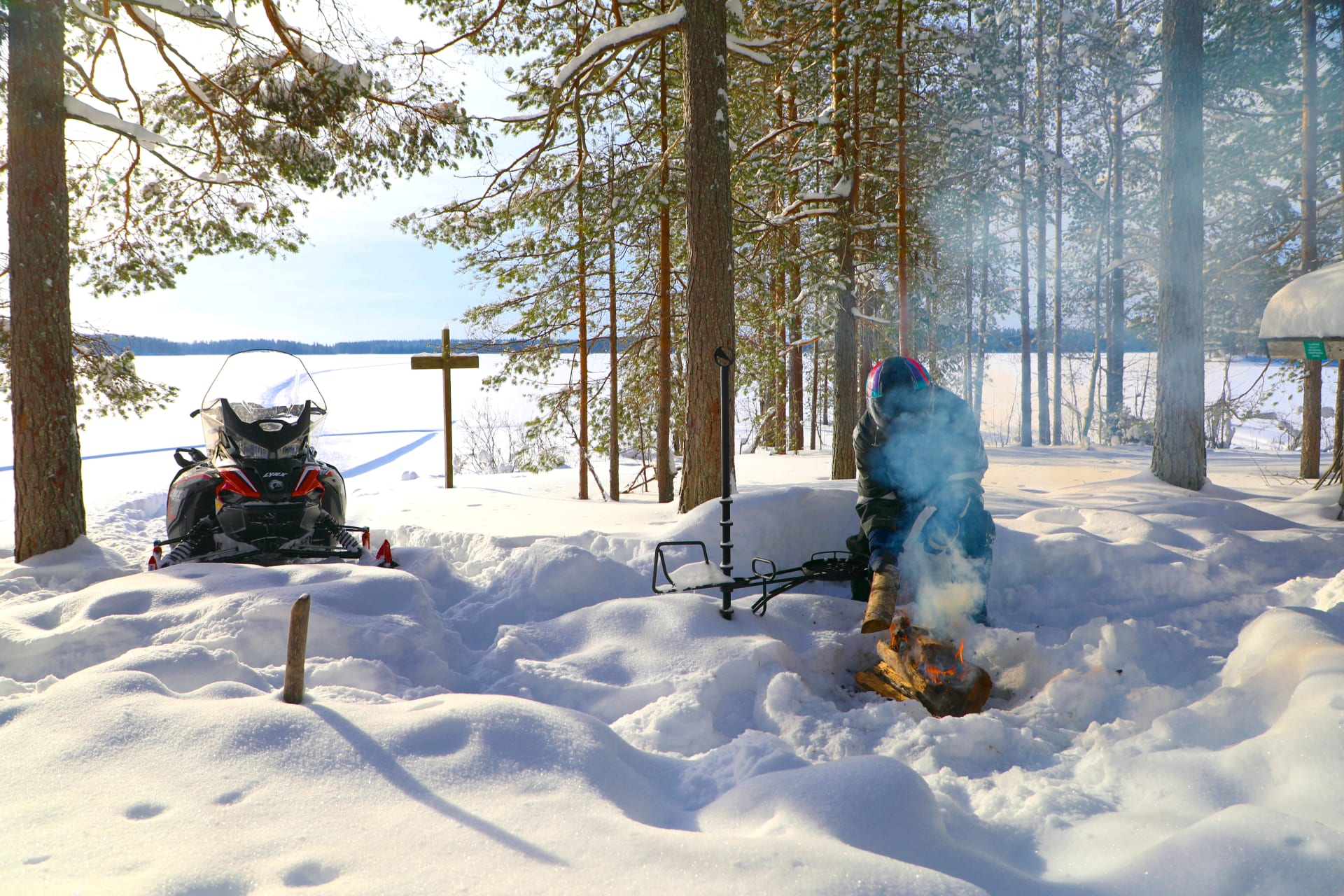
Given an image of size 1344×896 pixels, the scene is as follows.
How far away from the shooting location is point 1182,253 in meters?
8.57

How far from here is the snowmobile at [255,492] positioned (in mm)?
5402

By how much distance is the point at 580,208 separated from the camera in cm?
979

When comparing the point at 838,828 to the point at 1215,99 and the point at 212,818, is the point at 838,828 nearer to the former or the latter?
the point at 212,818

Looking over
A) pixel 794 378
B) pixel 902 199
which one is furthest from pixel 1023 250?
pixel 902 199

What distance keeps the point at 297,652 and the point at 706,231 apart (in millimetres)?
5349

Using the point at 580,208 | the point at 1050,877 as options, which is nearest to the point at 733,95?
the point at 580,208

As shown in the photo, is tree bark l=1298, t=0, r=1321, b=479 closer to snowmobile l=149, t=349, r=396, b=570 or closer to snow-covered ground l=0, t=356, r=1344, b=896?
snow-covered ground l=0, t=356, r=1344, b=896

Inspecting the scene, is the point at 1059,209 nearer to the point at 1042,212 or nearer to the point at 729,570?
the point at 1042,212

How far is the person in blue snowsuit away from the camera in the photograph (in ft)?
14.1

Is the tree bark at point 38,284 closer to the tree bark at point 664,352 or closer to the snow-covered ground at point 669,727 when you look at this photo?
the snow-covered ground at point 669,727

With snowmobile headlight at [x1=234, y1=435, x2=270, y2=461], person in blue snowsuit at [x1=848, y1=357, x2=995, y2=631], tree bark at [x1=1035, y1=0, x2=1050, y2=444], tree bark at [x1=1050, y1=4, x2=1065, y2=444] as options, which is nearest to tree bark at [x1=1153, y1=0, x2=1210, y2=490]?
person in blue snowsuit at [x1=848, y1=357, x2=995, y2=631]

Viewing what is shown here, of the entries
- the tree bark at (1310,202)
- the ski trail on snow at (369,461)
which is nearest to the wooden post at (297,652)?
the tree bark at (1310,202)

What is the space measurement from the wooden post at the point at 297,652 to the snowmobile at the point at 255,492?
98.4 inches

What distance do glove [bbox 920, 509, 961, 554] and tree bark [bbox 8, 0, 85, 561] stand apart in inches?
289
